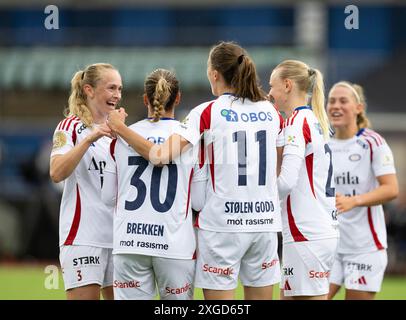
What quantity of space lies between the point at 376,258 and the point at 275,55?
14243 millimetres

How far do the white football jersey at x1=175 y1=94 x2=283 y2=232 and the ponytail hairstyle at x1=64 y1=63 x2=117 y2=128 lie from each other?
35.1 inches

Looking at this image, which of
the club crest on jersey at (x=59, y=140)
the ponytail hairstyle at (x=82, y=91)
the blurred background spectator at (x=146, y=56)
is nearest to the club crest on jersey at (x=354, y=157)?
the ponytail hairstyle at (x=82, y=91)

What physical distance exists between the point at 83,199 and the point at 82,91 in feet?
2.60

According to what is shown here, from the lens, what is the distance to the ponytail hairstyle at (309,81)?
648 centimetres

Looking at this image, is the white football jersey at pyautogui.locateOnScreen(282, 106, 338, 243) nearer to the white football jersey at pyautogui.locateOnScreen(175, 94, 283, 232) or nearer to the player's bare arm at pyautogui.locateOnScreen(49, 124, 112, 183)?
the white football jersey at pyautogui.locateOnScreen(175, 94, 283, 232)

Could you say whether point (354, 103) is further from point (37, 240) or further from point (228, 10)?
point (228, 10)

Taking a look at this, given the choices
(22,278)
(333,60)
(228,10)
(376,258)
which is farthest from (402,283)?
(228,10)

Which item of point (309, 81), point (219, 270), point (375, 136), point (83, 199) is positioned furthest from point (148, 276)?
point (375, 136)

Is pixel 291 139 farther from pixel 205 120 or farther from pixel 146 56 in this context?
pixel 146 56

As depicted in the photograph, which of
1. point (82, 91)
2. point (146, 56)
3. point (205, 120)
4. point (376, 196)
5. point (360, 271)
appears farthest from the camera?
point (146, 56)

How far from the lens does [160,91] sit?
5.94 metres

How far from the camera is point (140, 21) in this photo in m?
28.9

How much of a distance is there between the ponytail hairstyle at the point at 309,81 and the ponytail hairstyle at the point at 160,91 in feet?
2.96

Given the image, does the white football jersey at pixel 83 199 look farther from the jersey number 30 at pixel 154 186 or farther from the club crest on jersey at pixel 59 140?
the jersey number 30 at pixel 154 186
